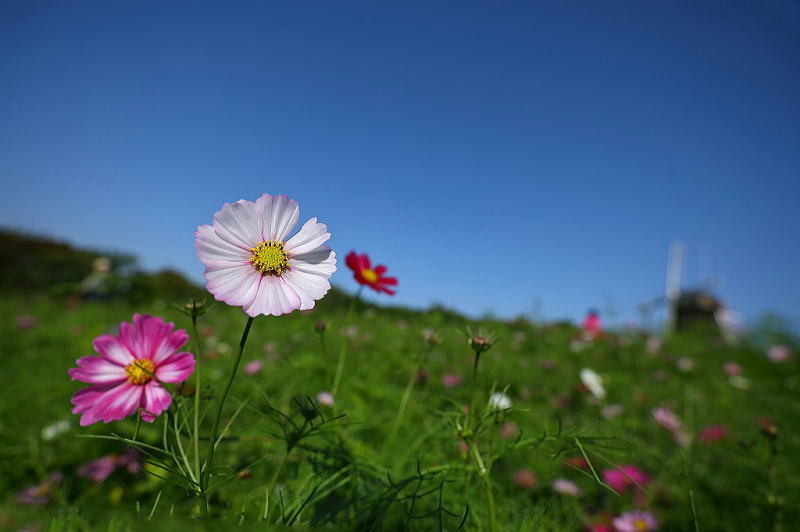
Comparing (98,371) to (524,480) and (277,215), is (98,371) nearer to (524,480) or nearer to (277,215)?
(277,215)

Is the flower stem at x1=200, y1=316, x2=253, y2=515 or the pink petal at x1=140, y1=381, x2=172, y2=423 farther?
the pink petal at x1=140, y1=381, x2=172, y2=423

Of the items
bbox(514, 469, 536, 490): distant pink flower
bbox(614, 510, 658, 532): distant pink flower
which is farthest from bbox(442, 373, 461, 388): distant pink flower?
bbox(614, 510, 658, 532): distant pink flower

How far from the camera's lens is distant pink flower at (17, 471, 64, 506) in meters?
0.97

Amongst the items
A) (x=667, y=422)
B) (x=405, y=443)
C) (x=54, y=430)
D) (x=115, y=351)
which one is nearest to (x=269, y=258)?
(x=115, y=351)

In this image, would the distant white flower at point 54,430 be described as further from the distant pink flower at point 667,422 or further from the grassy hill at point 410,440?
the distant pink flower at point 667,422

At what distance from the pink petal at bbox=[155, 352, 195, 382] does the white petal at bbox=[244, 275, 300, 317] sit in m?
0.17

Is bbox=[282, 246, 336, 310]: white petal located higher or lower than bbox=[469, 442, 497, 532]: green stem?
higher

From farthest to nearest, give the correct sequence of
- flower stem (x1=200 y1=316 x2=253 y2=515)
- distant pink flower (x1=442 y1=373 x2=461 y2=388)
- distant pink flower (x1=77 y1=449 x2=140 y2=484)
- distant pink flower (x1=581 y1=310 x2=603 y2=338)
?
distant pink flower (x1=581 y1=310 x2=603 y2=338)
distant pink flower (x1=442 y1=373 x2=461 y2=388)
distant pink flower (x1=77 y1=449 x2=140 y2=484)
flower stem (x1=200 y1=316 x2=253 y2=515)

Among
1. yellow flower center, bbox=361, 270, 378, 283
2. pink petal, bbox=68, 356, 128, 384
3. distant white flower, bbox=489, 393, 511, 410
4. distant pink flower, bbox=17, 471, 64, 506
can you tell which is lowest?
distant pink flower, bbox=17, 471, 64, 506

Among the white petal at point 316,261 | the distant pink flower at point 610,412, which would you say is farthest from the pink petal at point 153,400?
the distant pink flower at point 610,412

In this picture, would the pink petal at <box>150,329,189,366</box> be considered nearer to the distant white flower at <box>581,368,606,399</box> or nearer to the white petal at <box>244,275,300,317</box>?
the white petal at <box>244,275,300,317</box>

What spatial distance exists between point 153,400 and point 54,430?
3.90ft

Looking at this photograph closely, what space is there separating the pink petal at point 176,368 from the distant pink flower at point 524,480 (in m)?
1.05

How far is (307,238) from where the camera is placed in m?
0.51
